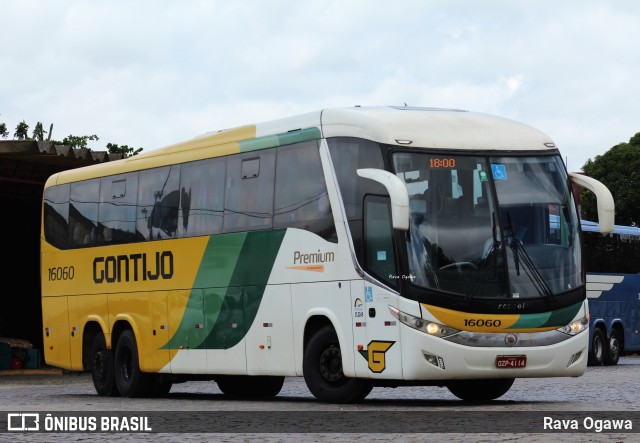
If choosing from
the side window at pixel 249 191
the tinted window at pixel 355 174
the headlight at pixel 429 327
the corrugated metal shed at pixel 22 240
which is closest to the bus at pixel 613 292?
the corrugated metal shed at pixel 22 240

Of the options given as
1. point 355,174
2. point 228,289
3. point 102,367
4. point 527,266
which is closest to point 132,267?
point 102,367

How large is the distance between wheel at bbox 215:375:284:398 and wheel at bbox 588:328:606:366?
14410mm

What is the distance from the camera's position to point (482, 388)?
18703 millimetres

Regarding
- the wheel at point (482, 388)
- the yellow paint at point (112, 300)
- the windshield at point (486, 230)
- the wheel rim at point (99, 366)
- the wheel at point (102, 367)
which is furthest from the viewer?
the wheel rim at point (99, 366)

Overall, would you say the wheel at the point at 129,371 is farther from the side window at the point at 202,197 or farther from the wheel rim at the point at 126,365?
the side window at the point at 202,197

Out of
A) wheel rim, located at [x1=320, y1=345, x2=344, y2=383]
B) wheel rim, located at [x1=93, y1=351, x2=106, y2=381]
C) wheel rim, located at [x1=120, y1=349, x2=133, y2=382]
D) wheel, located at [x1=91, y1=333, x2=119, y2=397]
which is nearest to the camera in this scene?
wheel rim, located at [x1=320, y1=345, x2=344, y2=383]

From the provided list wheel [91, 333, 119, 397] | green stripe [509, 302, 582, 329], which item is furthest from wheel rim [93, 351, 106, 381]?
green stripe [509, 302, 582, 329]

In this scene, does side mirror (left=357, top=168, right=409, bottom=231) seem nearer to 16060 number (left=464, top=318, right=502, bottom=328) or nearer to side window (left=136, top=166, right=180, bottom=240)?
16060 number (left=464, top=318, right=502, bottom=328)

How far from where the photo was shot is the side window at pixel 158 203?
70.3ft

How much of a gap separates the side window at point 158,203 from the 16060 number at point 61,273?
2.53m

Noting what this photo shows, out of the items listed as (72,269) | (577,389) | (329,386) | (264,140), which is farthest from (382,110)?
(72,269)

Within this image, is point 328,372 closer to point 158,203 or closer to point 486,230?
point 486,230

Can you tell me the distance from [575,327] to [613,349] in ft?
62.0

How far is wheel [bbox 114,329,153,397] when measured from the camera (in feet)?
73.0
